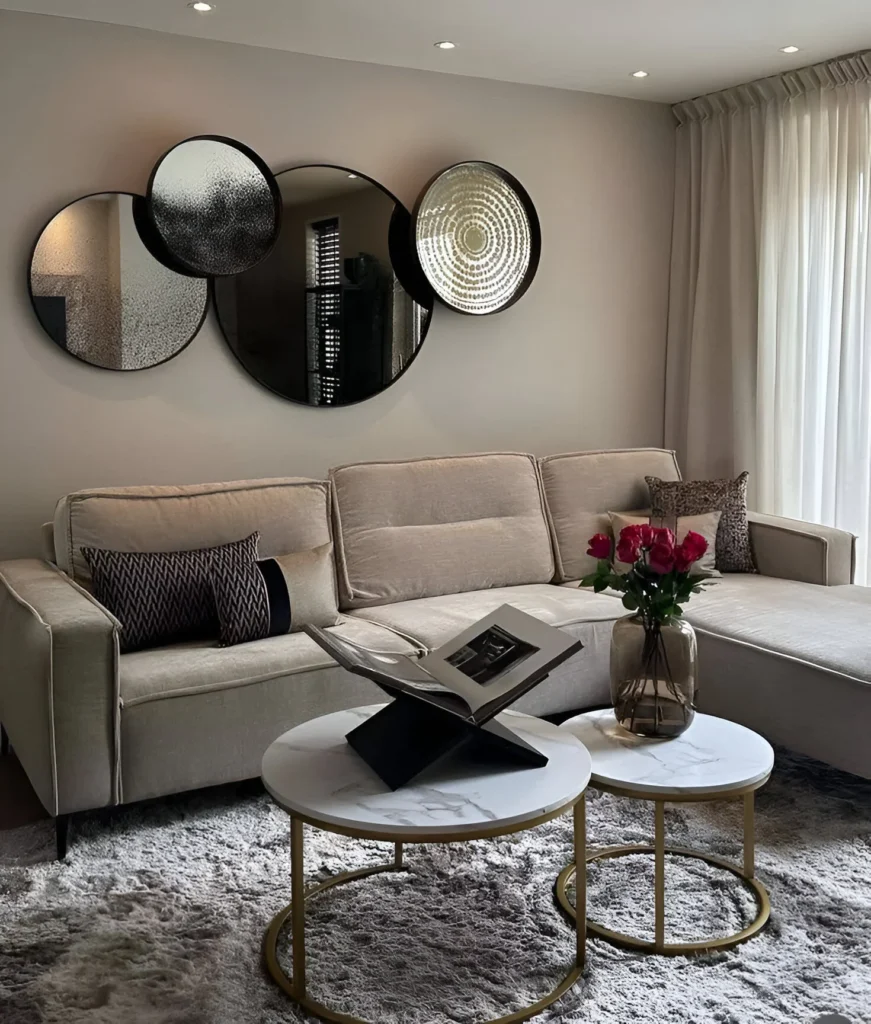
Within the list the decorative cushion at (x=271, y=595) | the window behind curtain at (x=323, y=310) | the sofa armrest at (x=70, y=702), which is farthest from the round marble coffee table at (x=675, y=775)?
the window behind curtain at (x=323, y=310)

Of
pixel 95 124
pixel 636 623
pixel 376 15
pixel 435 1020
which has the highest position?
pixel 376 15

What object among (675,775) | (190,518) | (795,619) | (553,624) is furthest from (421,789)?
(795,619)

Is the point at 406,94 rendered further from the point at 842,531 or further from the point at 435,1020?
the point at 435,1020

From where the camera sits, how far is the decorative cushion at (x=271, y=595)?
312 cm

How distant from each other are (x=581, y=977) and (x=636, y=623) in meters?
0.74

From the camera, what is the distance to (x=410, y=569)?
376 cm

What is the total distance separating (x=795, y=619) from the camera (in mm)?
3346

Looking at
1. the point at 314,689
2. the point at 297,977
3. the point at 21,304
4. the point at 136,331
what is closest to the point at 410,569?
the point at 314,689

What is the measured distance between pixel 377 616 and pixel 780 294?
2227 mm

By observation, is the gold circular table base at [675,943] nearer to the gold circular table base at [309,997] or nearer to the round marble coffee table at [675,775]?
the round marble coffee table at [675,775]

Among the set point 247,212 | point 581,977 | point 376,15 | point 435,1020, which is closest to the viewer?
point 435,1020

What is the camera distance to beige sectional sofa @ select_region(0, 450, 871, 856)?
8.98ft

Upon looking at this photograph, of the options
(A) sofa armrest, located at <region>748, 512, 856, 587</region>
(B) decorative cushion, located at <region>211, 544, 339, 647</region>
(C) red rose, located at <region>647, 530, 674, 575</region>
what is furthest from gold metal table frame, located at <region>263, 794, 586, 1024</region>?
(A) sofa armrest, located at <region>748, 512, 856, 587</region>

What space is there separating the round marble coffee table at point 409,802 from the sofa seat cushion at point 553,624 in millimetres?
1001
